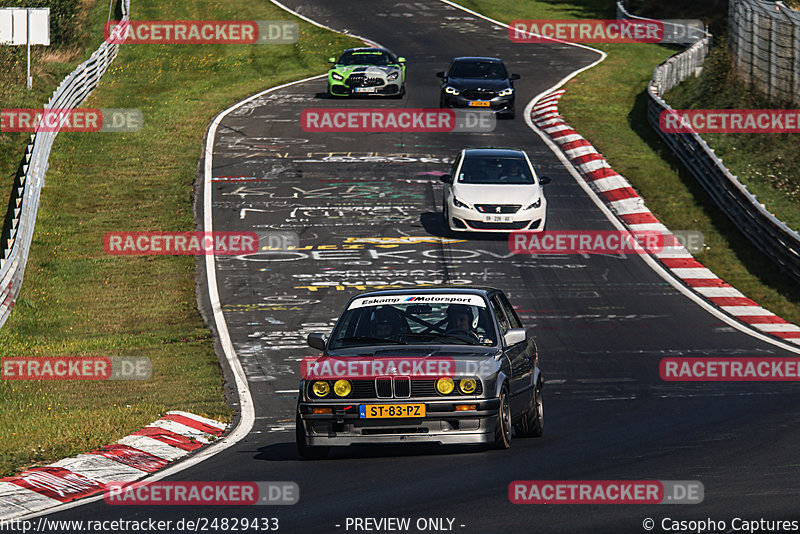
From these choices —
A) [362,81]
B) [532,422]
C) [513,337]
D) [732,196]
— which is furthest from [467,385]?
[362,81]

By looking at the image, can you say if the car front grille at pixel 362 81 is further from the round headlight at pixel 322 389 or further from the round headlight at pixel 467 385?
the round headlight at pixel 467 385

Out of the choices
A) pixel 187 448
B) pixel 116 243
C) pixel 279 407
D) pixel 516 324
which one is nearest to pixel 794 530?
pixel 516 324

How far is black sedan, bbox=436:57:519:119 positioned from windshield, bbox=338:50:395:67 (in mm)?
3968

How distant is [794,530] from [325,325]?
12.9 m

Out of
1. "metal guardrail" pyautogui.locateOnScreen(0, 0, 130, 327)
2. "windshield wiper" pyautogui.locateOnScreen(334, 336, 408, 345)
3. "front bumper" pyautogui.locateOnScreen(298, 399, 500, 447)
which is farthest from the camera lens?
"metal guardrail" pyautogui.locateOnScreen(0, 0, 130, 327)

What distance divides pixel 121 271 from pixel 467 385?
14.6 m

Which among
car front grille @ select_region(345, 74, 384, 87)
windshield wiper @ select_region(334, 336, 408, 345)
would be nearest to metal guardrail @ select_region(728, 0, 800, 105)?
car front grille @ select_region(345, 74, 384, 87)

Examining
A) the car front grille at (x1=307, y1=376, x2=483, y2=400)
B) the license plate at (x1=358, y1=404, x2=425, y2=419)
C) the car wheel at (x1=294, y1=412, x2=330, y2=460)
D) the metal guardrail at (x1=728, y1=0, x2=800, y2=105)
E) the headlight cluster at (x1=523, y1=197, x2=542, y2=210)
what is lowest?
the headlight cluster at (x1=523, y1=197, x2=542, y2=210)

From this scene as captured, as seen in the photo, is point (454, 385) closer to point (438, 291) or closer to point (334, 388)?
point (334, 388)

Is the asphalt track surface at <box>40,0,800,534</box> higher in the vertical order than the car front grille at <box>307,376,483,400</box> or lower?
lower

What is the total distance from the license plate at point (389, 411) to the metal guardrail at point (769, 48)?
77.6ft

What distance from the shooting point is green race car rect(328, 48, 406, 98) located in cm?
3794

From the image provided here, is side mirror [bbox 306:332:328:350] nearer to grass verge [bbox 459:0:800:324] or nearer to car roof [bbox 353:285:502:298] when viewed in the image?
car roof [bbox 353:285:502:298]

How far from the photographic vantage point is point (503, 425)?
36.2 feet
